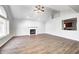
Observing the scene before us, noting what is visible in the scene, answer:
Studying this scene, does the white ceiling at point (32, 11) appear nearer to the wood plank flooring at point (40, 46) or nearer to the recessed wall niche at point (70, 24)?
the recessed wall niche at point (70, 24)

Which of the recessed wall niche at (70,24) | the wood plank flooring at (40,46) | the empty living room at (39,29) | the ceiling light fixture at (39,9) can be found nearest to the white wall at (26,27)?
the empty living room at (39,29)

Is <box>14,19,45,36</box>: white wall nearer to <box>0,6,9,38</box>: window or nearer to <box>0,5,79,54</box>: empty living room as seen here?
<box>0,5,79,54</box>: empty living room

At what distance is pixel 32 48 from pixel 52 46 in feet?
1.23

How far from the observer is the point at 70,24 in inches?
78.2

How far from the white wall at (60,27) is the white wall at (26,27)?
0.14 metres

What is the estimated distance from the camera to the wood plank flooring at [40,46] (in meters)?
1.93

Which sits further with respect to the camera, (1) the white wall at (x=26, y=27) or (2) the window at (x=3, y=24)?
(1) the white wall at (x=26, y=27)

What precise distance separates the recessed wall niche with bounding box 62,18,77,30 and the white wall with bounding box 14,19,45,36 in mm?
407

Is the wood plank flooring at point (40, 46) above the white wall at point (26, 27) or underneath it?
underneath

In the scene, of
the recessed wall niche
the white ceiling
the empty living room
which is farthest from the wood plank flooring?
the white ceiling

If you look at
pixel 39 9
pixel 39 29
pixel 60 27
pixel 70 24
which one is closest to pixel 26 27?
pixel 39 29

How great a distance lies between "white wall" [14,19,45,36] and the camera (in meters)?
2.04

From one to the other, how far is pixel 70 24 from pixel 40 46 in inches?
27.5
